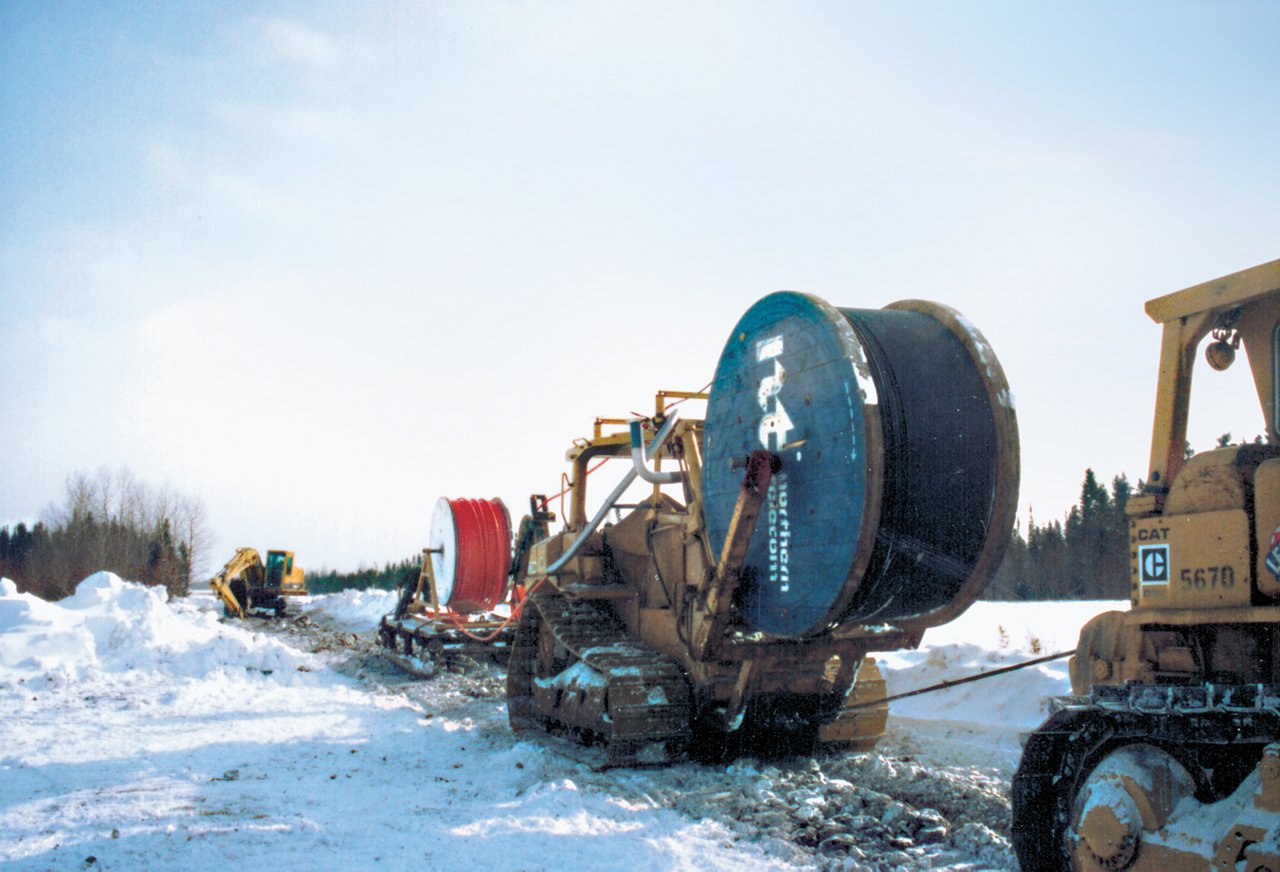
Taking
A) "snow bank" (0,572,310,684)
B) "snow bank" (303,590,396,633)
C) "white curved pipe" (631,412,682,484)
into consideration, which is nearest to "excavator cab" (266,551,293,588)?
"snow bank" (303,590,396,633)

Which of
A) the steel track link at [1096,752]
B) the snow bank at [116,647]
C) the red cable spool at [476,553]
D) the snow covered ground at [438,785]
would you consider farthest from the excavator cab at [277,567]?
the steel track link at [1096,752]

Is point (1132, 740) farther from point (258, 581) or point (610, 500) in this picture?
point (258, 581)

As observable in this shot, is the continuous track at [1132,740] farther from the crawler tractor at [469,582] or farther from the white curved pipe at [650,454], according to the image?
the crawler tractor at [469,582]

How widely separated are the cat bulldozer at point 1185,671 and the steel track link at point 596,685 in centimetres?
369

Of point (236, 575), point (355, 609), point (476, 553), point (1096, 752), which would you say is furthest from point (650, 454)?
point (355, 609)

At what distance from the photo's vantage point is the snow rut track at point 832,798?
226 inches

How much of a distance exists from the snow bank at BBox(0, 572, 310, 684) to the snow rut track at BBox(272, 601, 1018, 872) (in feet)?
23.8

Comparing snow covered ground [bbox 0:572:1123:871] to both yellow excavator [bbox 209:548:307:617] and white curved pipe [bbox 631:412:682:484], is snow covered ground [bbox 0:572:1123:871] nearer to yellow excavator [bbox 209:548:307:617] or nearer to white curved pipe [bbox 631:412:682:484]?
white curved pipe [bbox 631:412:682:484]

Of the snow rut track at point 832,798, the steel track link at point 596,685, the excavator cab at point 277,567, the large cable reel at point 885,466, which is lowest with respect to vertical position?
the snow rut track at point 832,798

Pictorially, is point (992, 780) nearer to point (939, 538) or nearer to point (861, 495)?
point (939, 538)

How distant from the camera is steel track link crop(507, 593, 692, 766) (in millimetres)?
7965

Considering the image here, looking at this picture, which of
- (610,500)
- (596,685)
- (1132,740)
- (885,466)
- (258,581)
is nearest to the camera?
(1132,740)

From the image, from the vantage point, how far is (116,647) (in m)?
16.4

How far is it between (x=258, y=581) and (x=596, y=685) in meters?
31.0
